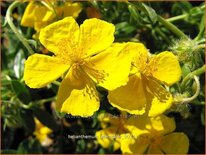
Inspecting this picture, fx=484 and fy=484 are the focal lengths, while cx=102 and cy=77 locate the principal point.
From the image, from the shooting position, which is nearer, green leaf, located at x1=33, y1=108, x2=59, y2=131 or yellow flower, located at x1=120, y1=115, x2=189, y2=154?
yellow flower, located at x1=120, y1=115, x2=189, y2=154

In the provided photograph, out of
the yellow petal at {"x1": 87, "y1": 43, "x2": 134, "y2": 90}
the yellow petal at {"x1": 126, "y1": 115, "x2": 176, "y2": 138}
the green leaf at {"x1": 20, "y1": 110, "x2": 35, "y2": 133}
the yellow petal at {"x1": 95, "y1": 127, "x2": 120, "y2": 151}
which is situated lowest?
the green leaf at {"x1": 20, "y1": 110, "x2": 35, "y2": 133}

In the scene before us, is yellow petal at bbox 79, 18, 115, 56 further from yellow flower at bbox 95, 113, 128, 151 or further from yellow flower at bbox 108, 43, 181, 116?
yellow flower at bbox 95, 113, 128, 151

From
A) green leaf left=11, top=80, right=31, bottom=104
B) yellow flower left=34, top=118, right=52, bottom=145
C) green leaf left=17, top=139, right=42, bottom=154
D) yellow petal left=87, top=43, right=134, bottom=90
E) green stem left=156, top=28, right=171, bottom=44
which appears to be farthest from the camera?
yellow flower left=34, top=118, right=52, bottom=145

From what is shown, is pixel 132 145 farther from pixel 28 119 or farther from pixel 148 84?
pixel 28 119

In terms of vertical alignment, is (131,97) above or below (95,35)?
below

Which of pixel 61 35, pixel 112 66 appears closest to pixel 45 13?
Answer: pixel 61 35

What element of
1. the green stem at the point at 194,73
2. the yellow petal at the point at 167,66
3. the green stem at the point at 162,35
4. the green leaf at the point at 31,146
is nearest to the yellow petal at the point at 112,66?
the yellow petal at the point at 167,66

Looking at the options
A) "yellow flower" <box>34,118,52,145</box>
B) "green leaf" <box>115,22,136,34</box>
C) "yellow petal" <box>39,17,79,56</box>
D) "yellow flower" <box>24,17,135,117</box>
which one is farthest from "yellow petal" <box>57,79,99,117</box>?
"yellow flower" <box>34,118,52,145</box>
